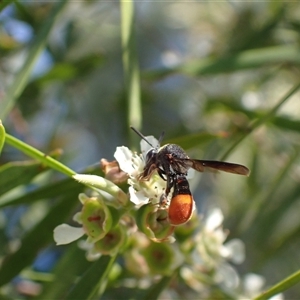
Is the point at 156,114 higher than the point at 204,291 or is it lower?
higher

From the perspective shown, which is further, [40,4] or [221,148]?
[40,4]

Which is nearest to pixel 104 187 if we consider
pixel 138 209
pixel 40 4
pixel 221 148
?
pixel 138 209

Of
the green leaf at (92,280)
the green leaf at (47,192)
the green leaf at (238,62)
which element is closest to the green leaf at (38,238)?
the green leaf at (47,192)

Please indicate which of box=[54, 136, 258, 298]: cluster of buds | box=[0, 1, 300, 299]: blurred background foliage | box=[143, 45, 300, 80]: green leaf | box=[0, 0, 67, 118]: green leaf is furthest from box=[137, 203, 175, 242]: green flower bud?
box=[143, 45, 300, 80]: green leaf

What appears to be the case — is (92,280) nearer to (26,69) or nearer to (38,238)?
(38,238)

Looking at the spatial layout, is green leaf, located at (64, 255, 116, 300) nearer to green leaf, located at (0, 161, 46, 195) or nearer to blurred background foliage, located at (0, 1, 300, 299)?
green leaf, located at (0, 161, 46, 195)

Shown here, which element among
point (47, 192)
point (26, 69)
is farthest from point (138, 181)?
point (26, 69)

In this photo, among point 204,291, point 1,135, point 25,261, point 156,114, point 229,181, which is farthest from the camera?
point 229,181

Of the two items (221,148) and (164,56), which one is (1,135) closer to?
(221,148)
